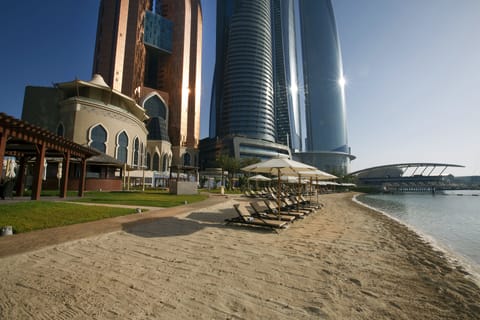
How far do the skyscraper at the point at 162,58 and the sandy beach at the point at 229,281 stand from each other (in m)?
64.8

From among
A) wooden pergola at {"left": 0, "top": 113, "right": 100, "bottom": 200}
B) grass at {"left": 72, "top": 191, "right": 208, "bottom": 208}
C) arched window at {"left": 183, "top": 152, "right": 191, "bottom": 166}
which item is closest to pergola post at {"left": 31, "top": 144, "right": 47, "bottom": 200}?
wooden pergola at {"left": 0, "top": 113, "right": 100, "bottom": 200}

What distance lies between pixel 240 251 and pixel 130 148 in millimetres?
39638

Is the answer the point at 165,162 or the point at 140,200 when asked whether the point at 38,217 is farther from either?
the point at 165,162

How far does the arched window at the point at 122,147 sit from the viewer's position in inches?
1422

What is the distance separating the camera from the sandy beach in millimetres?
2207

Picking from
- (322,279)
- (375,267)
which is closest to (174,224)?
(322,279)

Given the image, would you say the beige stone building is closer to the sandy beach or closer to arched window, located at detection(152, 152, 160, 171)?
arched window, located at detection(152, 152, 160, 171)

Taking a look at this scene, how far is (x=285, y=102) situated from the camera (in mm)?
125562

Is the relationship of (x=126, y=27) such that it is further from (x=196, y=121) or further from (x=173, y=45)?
(x=196, y=121)

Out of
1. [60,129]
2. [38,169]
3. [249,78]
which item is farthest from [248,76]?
[38,169]

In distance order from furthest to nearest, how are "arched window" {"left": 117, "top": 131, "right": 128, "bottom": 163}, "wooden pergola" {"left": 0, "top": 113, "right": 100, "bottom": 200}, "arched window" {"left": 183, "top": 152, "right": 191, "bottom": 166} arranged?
"arched window" {"left": 183, "top": 152, "right": 191, "bottom": 166} → "arched window" {"left": 117, "top": 131, "right": 128, "bottom": 163} → "wooden pergola" {"left": 0, "top": 113, "right": 100, "bottom": 200}

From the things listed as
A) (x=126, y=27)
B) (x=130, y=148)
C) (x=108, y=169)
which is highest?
(x=126, y=27)

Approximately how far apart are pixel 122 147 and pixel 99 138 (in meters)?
3.85

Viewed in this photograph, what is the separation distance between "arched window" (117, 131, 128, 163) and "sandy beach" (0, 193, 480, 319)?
3610 cm
